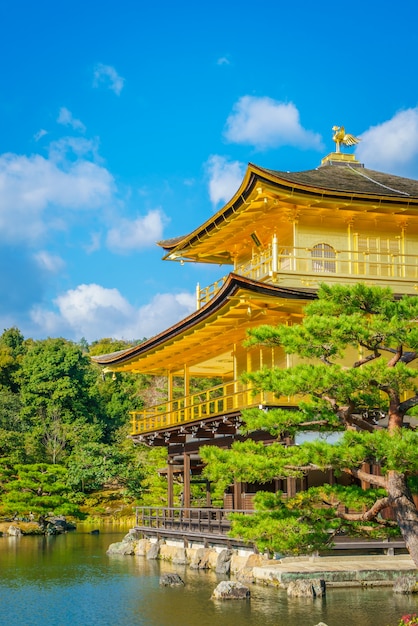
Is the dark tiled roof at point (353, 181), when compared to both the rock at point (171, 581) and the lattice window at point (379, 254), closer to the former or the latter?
the lattice window at point (379, 254)

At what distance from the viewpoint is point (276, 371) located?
1164 centimetres

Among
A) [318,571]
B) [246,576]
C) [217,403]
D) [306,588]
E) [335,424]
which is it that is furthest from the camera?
[217,403]

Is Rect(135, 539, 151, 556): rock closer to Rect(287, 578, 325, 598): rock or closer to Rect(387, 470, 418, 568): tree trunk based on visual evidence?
Rect(287, 578, 325, 598): rock

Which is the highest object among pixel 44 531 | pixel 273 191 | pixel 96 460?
pixel 273 191

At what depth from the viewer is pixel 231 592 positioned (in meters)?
15.0

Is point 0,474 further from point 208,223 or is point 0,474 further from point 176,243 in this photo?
point 208,223

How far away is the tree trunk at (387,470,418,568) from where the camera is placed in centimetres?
1071

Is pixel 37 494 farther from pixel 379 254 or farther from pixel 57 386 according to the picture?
pixel 379 254

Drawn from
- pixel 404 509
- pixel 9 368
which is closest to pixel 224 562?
pixel 404 509

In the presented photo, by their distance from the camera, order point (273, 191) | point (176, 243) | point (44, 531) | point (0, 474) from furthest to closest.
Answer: point (0, 474) → point (44, 531) → point (176, 243) → point (273, 191)

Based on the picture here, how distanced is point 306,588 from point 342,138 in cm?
1404

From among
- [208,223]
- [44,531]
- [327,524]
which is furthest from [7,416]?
[327,524]

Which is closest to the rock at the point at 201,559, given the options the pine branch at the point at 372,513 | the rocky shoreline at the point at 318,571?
the rocky shoreline at the point at 318,571

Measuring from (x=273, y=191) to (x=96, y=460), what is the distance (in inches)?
860
